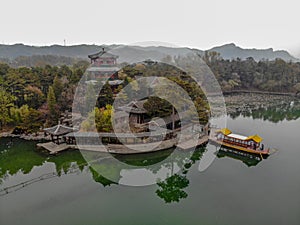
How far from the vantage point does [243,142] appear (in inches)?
448

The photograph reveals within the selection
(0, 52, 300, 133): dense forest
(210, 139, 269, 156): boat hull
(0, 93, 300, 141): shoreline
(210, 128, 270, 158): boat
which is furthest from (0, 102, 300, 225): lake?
(0, 93, 300, 141): shoreline

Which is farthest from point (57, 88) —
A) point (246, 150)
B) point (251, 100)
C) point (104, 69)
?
point (251, 100)

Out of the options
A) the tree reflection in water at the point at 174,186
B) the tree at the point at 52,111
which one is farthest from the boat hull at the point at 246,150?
the tree at the point at 52,111

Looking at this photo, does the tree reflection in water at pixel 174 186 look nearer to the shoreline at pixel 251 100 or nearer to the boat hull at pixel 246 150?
the boat hull at pixel 246 150

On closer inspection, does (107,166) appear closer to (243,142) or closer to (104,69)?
(243,142)

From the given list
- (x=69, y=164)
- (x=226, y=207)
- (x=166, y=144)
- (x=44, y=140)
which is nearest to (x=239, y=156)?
(x=166, y=144)

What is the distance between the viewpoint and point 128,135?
11.6 m

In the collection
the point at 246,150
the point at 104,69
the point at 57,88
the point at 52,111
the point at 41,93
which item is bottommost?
the point at 246,150

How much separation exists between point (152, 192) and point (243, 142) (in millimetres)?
5410

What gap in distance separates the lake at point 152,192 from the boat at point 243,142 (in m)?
0.55

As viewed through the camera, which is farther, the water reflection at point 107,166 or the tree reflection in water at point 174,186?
the water reflection at point 107,166

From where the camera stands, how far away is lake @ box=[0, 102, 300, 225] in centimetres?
686

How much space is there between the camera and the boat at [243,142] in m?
10.9

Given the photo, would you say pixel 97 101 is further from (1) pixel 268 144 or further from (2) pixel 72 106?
(1) pixel 268 144
